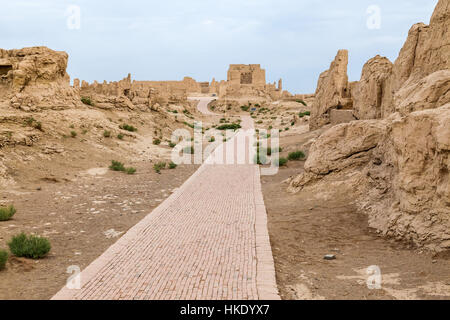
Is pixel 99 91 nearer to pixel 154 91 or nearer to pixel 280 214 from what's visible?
pixel 154 91

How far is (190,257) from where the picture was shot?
6328mm

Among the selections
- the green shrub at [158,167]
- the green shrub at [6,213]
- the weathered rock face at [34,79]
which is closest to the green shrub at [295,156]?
the green shrub at [158,167]

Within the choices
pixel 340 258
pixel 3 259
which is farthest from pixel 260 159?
pixel 3 259

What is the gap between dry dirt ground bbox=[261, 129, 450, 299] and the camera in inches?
193

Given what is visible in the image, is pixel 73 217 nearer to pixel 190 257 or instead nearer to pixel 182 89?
pixel 190 257

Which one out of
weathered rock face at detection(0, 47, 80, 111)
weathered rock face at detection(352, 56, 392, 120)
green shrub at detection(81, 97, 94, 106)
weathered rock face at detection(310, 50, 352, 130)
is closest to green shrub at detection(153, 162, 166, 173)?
weathered rock face at detection(0, 47, 80, 111)

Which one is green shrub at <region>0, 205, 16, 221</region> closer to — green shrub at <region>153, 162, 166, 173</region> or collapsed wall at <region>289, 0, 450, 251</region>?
green shrub at <region>153, 162, 166, 173</region>

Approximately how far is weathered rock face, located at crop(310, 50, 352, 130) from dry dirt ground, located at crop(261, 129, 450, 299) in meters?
11.2

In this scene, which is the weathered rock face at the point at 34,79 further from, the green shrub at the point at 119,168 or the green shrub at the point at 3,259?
the green shrub at the point at 3,259

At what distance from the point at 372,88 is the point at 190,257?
10.7 m

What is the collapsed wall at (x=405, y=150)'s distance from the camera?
591 centimetres

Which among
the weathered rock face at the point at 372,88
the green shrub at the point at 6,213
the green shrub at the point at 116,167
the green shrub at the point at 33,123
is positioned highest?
the weathered rock face at the point at 372,88

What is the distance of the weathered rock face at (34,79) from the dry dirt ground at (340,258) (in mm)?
12410

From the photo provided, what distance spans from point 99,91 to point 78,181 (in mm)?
19242
